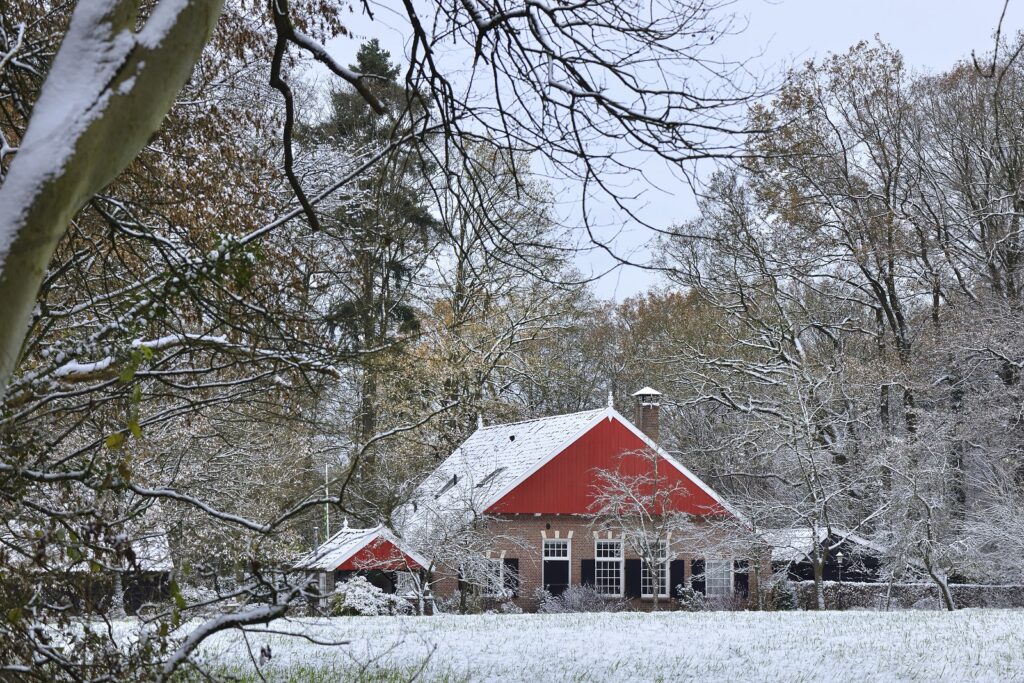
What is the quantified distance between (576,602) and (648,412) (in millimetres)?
6811

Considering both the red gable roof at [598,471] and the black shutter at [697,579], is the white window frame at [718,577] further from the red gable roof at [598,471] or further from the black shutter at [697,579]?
the red gable roof at [598,471]

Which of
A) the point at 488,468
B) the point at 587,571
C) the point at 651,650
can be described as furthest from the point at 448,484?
the point at 651,650

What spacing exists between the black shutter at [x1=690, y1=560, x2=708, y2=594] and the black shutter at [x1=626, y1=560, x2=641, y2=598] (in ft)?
4.72

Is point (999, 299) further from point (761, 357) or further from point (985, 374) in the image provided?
point (761, 357)

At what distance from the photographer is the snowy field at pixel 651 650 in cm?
952

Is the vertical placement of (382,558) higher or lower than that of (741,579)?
higher

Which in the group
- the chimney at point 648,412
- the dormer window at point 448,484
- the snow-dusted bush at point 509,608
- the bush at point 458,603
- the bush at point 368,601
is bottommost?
the snow-dusted bush at point 509,608

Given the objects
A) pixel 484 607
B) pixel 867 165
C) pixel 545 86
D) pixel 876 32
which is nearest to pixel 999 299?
pixel 867 165

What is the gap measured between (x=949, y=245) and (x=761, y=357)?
700 centimetres

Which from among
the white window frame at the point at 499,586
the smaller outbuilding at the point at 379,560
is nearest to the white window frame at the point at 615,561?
the white window frame at the point at 499,586

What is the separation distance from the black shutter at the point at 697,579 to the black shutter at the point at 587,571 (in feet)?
8.69

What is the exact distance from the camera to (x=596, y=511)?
29.8 m

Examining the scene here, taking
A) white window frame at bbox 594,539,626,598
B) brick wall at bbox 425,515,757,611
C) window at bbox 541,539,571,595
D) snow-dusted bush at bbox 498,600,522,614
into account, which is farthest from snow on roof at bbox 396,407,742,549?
white window frame at bbox 594,539,626,598

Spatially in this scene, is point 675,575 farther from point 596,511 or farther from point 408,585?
point 408,585
